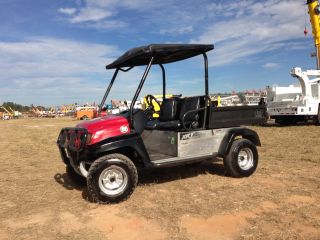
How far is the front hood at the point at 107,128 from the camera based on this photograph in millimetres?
5408

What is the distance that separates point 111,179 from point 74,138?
0.84m

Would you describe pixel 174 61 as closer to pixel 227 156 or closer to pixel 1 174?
pixel 227 156

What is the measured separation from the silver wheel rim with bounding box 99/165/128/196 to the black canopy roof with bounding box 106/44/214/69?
1.83 m

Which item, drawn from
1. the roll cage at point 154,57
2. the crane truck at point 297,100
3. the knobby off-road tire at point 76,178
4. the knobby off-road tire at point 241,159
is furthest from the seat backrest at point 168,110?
the crane truck at point 297,100

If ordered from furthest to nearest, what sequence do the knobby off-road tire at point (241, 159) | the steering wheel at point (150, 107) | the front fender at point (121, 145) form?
the steering wheel at point (150, 107) < the knobby off-road tire at point (241, 159) < the front fender at point (121, 145)

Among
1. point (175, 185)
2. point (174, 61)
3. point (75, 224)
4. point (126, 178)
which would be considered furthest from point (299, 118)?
point (75, 224)

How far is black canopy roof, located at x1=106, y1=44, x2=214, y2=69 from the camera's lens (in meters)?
5.83

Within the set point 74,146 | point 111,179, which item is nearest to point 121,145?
point 111,179

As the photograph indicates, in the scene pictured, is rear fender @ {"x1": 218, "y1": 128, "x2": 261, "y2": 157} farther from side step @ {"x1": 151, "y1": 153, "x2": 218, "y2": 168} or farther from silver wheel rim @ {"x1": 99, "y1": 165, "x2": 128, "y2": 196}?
silver wheel rim @ {"x1": 99, "y1": 165, "x2": 128, "y2": 196}

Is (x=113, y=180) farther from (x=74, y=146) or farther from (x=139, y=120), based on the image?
(x=139, y=120)

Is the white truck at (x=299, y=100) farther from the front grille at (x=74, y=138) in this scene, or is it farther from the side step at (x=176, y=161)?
the front grille at (x=74, y=138)

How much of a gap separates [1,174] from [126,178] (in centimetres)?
358

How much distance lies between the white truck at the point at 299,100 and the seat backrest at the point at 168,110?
33.1ft

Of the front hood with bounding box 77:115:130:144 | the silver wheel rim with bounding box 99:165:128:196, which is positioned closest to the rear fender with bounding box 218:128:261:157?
the front hood with bounding box 77:115:130:144
